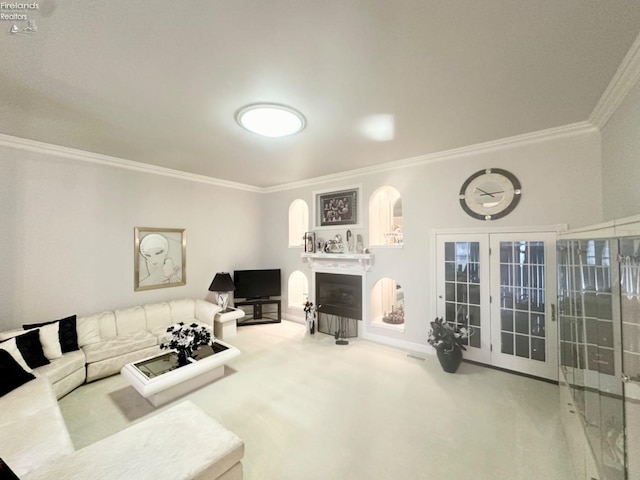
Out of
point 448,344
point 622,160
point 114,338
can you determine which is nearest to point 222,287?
point 114,338

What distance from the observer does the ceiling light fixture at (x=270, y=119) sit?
2344 millimetres

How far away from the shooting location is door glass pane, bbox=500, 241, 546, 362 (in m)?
3.04

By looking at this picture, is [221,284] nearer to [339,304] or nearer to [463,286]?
[339,304]

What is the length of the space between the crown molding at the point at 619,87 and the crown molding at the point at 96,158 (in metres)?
5.46

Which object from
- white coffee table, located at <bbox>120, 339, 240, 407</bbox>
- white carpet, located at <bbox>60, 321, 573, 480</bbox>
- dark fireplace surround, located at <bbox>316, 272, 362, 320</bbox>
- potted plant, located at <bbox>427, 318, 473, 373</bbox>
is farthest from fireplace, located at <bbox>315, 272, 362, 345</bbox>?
white coffee table, located at <bbox>120, 339, 240, 407</bbox>

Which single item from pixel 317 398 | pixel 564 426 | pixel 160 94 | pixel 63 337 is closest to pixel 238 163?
pixel 160 94

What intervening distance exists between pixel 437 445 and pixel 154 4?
11.9 ft

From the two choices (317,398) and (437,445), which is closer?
(437,445)

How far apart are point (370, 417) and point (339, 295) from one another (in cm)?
244

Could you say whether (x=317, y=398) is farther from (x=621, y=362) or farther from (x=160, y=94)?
(x=160, y=94)

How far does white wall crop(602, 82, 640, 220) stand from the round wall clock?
764 millimetres

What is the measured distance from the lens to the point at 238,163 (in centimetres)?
408

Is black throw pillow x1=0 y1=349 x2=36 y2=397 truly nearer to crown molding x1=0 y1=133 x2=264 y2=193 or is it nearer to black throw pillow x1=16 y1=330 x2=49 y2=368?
black throw pillow x1=16 y1=330 x2=49 y2=368

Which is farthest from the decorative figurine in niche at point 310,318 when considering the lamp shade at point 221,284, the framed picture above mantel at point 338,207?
the framed picture above mantel at point 338,207
